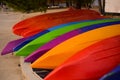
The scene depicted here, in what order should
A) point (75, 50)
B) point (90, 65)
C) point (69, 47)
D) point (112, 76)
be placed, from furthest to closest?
1. point (69, 47)
2. point (75, 50)
3. point (90, 65)
4. point (112, 76)

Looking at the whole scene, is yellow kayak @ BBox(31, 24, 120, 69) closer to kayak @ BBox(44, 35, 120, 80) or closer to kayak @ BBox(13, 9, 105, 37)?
kayak @ BBox(44, 35, 120, 80)

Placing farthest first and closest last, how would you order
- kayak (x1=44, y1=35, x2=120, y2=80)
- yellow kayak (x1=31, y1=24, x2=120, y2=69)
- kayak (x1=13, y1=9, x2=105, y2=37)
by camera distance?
kayak (x1=13, y1=9, x2=105, y2=37) → yellow kayak (x1=31, y1=24, x2=120, y2=69) → kayak (x1=44, y1=35, x2=120, y2=80)

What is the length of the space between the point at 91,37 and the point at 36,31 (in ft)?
7.83

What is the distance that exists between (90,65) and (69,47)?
77 centimetres

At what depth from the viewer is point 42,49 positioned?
217 inches

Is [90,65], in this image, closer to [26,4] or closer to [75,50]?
[75,50]

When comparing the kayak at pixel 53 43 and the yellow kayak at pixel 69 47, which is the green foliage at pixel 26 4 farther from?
the yellow kayak at pixel 69 47

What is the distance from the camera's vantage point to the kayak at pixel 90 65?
430cm

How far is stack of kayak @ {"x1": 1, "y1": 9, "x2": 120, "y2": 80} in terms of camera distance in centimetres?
432

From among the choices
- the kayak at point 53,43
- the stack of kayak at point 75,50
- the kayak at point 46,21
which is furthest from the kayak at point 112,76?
the kayak at point 46,21

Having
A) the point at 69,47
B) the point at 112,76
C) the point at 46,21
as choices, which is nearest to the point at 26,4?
the point at 46,21

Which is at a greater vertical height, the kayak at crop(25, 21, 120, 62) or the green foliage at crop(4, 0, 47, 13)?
the green foliage at crop(4, 0, 47, 13)

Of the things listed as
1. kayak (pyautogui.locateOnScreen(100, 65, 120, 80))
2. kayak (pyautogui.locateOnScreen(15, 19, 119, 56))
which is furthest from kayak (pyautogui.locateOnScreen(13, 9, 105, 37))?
kayak (pyautogui.locateOnScreen(100, 65, 120, 80))

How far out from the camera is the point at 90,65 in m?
4.32
